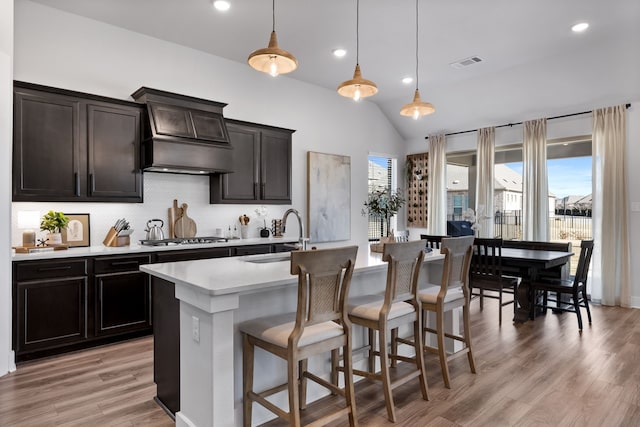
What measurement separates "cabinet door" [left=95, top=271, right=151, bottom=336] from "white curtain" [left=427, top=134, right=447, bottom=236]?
5213 millimetres

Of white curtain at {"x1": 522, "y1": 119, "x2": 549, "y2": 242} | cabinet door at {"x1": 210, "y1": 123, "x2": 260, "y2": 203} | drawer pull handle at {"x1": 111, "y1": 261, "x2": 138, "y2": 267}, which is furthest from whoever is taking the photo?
white curtain at {"x1": 522, "y1": 119, "x2": 549, "y2": 242}

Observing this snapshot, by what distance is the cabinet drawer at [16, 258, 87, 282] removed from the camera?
3336mm

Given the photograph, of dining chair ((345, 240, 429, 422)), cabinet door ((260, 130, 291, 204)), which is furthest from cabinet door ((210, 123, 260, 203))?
dining chair ((345, 240, 429, 422))

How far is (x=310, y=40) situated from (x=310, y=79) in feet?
4.46

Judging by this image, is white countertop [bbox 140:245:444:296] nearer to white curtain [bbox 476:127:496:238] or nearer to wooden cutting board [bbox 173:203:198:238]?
wooden cutting board [bbox 173:203:198:238]

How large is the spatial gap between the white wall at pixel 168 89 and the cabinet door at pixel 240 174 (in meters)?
0.30

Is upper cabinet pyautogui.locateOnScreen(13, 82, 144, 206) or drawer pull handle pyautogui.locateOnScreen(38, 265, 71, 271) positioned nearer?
drawer pull handle pyautogui.locateOnScreen(38, 265, 71, 271)

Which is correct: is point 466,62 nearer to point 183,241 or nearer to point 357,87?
point 357,87

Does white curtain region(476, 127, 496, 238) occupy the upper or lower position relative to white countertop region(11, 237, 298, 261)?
upper

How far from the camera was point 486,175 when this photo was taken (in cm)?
663

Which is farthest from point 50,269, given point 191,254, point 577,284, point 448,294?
point 577,284

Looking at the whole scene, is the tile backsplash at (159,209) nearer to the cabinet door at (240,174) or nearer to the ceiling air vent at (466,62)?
the cabinet door at (240,174)

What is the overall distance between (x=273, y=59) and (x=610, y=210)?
511cm

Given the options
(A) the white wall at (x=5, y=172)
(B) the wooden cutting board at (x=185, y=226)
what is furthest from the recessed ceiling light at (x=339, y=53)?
(A) the white wall at (x=5, y=172)
